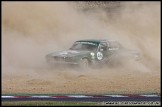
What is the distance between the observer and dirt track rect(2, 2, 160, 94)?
40.8 feet

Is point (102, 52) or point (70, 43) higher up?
point (70, 43)

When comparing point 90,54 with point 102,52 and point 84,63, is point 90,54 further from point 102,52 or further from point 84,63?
point 102,52

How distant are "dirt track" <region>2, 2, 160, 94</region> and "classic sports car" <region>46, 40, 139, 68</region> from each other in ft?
1.32

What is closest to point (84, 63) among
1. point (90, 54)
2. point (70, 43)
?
point (90, 54)

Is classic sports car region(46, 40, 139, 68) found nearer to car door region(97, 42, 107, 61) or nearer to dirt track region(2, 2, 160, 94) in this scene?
car door region(97, 42, 107, 61)

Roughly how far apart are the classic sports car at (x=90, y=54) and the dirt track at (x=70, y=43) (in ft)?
1.32

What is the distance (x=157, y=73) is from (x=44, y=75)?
14.0ft

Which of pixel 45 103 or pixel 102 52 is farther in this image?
pixel 102 52

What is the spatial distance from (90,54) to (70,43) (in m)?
5.39

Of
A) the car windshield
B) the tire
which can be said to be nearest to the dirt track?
the tire

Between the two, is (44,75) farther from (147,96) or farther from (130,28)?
(130,28)

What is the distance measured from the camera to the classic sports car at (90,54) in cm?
1596

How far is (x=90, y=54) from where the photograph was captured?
53.8ft

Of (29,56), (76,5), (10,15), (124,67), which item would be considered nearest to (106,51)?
(124,67)
